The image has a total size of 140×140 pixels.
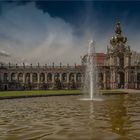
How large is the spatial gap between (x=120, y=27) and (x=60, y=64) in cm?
2908

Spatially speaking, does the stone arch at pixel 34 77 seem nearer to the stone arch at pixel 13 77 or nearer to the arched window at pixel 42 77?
the arched window at pixel 42 77

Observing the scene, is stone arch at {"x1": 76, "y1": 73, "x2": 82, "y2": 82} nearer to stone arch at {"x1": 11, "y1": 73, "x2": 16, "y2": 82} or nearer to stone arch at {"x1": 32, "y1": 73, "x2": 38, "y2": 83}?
stone arch at {"x1": 32, "y1": 73, "x2": 38, "y2": 83}

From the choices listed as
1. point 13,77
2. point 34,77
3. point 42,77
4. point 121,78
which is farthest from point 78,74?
point 13,77

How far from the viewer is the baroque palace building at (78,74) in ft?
384

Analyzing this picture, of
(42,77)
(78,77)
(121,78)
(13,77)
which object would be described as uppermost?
(13,77)

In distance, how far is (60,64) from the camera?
137750 millimetres

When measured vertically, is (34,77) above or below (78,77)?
above

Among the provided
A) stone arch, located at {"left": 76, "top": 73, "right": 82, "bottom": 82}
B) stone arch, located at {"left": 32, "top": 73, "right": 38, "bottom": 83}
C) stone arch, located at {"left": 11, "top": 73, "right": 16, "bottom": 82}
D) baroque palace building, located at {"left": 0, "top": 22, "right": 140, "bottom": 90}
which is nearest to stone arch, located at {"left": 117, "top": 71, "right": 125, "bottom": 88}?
baroque palace building, located at {"left": 0, "top": 22, "right": 140, "bottom": 90}

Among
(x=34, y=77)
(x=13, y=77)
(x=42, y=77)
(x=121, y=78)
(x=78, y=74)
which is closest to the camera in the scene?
(x=121, y=78)

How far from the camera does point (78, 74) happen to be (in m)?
134

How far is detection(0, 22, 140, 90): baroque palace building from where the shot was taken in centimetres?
11706

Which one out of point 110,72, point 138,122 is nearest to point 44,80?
point 110,72

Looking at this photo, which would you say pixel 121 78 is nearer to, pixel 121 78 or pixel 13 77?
pixel 121 78

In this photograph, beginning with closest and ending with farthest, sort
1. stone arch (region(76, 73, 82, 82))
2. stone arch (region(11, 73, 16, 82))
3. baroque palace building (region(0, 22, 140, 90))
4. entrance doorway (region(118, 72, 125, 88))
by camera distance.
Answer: baroque palace building (region(0, 22, 140, 90)), entrance doorway (region(118, 72, 125, 88)), stone arch (region(76, 73, 82, 82)), stone arch (region(11, 73, 16, 82))
